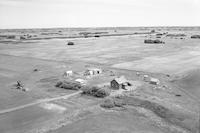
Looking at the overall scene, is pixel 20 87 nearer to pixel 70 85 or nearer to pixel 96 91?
pixel 70 85

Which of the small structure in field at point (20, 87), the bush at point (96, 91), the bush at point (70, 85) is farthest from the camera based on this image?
the small structure in field at point (20, 87)

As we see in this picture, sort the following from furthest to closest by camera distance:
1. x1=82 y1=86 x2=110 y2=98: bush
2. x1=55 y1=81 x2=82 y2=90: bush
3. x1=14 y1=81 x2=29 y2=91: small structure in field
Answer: x1=14 y1=81 x2=29 y2=91: small structure in field, x1=55 y1=81 x2=82 y2=90: bush, x1=82 y1=86 x2=110 y2=98: bush

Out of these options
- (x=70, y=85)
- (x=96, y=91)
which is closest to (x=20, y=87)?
(x=70, y=85)

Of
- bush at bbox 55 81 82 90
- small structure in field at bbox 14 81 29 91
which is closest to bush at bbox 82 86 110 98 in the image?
bush at bbox 55 81 82 90

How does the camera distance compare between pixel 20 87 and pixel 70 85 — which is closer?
pixel 70 85

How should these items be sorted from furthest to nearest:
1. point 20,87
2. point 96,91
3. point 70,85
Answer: point 20,87 < point 70,85 < point 96,91

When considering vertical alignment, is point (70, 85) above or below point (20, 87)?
above

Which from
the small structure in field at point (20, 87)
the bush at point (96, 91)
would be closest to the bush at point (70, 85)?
the bush at point (96, 91)

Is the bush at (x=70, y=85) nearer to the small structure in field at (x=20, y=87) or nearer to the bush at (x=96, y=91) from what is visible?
the bush at (x=96, y=91)

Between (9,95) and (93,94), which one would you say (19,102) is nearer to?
(9,95)

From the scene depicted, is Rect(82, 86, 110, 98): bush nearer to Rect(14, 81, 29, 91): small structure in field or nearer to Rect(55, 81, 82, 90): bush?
Rect(55, 81, 82, 90): bush

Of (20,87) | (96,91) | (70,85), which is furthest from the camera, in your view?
(20,87)
